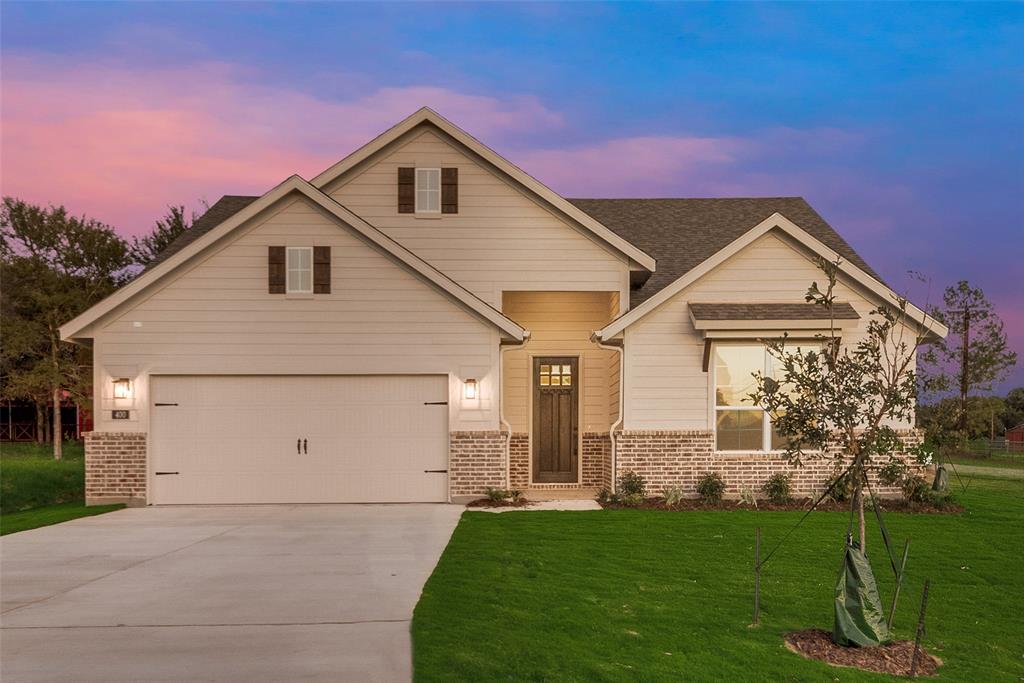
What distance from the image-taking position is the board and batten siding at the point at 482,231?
1548 centimetres

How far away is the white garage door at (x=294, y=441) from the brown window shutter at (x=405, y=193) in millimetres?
3881

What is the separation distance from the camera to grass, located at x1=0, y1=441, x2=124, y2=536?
510 inches

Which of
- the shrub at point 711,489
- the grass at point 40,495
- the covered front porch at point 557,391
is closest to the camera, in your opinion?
the grass at point 40,495

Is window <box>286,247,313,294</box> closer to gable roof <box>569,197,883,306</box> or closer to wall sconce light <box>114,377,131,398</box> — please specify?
wall sconce light <box>114,377,131,398</box>

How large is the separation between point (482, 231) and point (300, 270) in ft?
12.3

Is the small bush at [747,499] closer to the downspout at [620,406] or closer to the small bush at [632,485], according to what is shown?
the small bush at [632,485]

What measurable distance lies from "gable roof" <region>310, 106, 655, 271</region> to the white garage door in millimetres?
4419

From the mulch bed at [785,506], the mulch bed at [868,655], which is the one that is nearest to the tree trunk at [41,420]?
the mulch bed at [785,506]

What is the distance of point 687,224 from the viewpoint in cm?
1873

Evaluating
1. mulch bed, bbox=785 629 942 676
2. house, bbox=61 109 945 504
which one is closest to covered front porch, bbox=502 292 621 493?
house, bbox=61 109 945 504

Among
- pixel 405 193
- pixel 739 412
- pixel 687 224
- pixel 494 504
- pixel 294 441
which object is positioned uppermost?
pixel 405 193

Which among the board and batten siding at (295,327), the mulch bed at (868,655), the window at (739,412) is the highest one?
the board and batten siding at (295,327)

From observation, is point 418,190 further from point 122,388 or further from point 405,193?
point 122,388

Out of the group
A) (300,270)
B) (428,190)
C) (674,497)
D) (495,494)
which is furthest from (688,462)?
(300,270)
